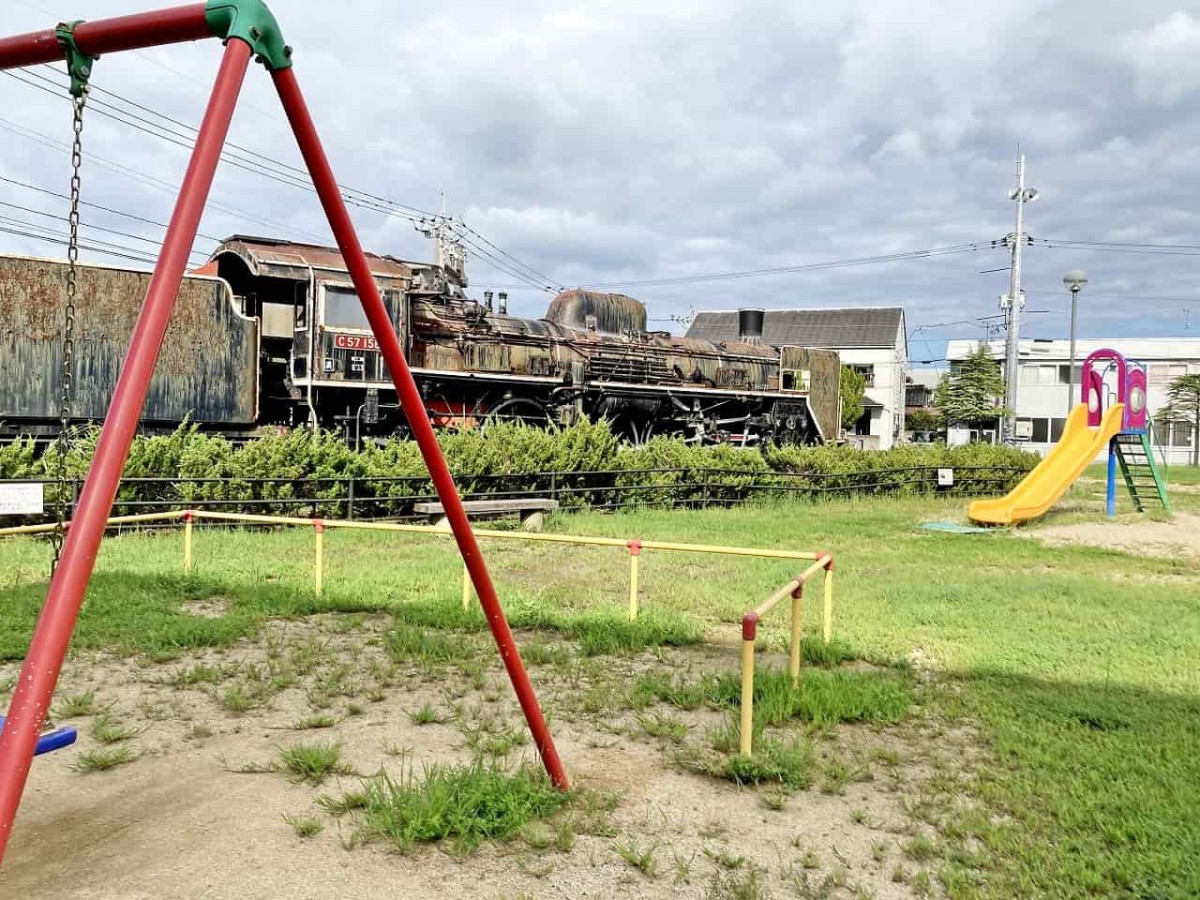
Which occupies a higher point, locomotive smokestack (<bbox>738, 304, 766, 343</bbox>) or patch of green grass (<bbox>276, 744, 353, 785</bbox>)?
locomotive smokestack (<bbox>738, 304, 766, 343</bbox>)

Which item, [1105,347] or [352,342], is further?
[1105,347]

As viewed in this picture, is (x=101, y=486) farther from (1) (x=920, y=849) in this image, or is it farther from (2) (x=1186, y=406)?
(2) (x=1186, y=406)

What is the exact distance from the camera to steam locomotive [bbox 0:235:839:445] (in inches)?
504

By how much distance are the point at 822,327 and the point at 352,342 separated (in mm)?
47936

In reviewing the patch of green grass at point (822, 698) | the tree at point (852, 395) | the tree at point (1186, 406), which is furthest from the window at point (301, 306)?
the tree at point (852, 395)

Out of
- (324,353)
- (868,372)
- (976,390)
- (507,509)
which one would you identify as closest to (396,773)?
(507,509)

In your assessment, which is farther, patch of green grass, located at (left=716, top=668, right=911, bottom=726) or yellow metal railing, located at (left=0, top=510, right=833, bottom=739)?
patch of green grass, located at (left=716, top=668, right=911, bottom=726)

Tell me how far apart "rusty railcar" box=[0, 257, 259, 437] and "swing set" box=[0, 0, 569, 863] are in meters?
10.9

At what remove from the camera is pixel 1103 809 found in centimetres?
381

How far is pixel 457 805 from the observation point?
3.60m

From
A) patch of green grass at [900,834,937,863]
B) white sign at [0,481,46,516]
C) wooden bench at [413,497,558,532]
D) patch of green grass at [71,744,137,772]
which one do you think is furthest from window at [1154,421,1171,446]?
patch of green grass at [71,744,137,772]

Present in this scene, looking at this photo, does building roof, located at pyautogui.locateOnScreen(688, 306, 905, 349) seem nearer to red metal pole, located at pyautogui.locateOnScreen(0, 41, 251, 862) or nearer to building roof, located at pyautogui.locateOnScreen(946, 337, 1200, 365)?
building roof, located at pyautogui.locateOnScreen(946, 337, 1200, 365)

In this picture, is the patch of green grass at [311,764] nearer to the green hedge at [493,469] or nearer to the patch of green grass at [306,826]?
the patch of green grass at [306,826]

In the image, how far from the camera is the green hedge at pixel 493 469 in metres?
11.5
